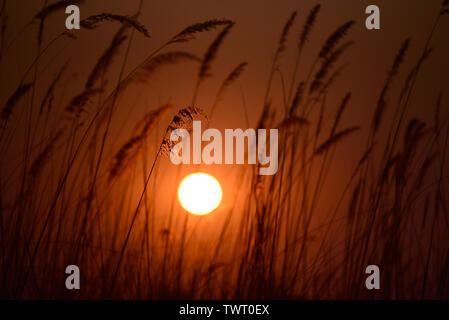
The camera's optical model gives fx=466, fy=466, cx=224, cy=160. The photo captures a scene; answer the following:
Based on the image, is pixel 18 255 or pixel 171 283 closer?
pixel 18 255

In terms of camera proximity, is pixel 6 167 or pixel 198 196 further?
pixel 198 196

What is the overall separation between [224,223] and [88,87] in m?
0.65

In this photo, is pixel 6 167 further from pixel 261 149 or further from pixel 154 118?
pixel 261 149

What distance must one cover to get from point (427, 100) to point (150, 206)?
144 cm


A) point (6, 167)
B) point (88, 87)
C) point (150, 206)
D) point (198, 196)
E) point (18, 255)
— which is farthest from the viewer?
point (198, 196)

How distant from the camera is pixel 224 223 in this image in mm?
1632

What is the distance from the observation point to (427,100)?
2.22 metres

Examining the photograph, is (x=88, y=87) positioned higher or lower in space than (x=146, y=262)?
higher

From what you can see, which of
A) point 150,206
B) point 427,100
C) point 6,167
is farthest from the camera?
point 427,100

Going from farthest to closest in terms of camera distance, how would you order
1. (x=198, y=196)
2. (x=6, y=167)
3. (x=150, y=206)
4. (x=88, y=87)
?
1. (x=198, y=196)
2. (x=150, y=206)
3. (x=6, y=167)
4. (x=88, y=87)

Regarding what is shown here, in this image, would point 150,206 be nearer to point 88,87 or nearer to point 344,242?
point 88,87
